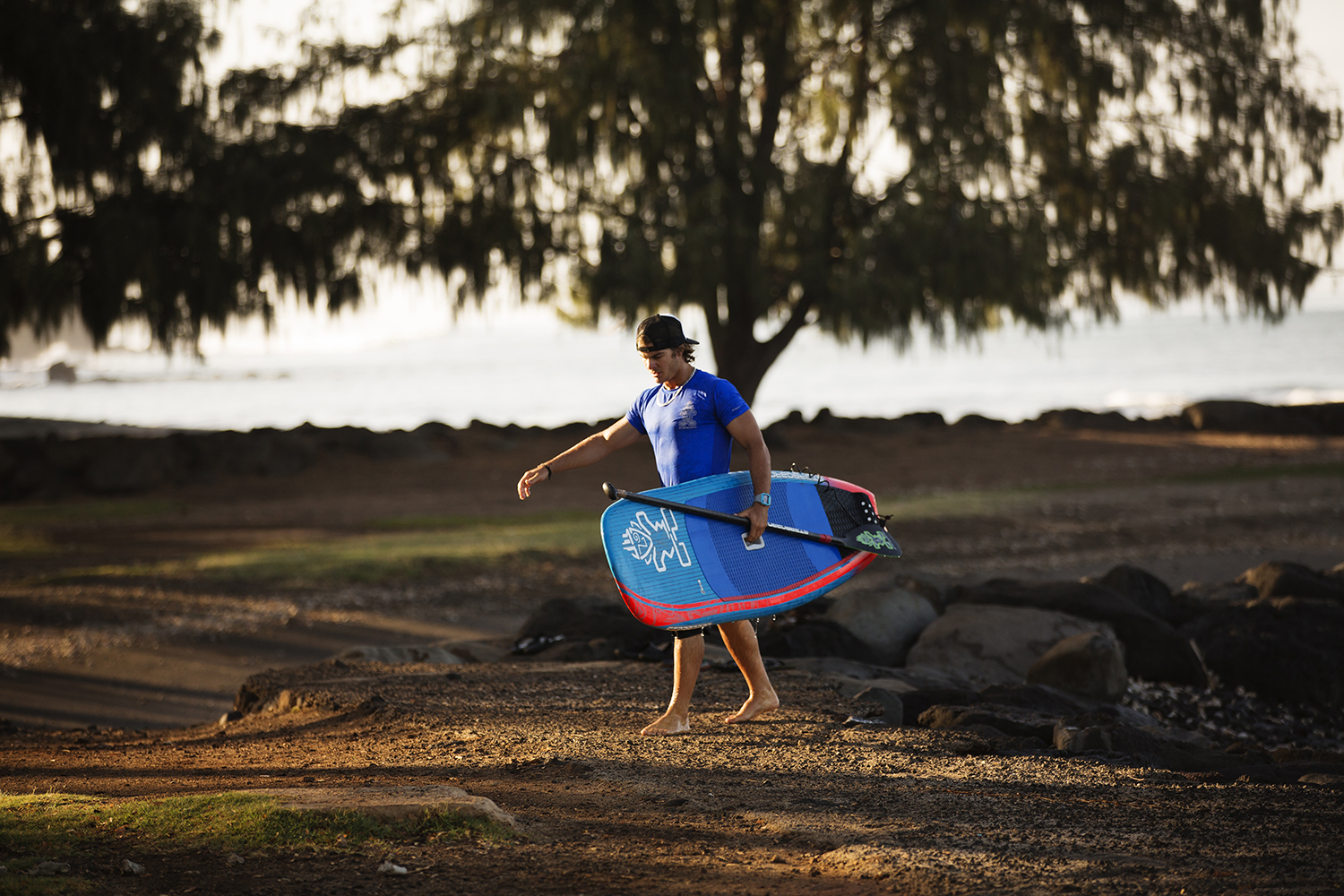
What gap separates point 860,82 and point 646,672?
11548 mm

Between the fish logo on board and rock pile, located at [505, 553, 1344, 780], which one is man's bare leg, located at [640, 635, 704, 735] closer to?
the fish logo on board

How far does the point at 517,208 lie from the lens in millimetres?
16094

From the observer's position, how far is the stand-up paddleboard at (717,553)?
515 centimetres

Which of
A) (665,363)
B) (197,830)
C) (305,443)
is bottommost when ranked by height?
(197,830)

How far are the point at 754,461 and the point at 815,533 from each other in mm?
802

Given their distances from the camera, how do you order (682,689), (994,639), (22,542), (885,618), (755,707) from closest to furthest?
(682,689) < (755,707) < (994,639) < (885,618) < (22,542)

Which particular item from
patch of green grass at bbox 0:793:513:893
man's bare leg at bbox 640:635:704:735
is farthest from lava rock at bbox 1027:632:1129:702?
patch of green grass at bbox 0:793:513:893

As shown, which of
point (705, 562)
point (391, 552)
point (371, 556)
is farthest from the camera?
point (391, 552)

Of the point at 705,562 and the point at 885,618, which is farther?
the point at 885,618

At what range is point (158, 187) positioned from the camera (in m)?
15.8

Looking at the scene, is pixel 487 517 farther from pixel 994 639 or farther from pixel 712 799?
pixel 712 799

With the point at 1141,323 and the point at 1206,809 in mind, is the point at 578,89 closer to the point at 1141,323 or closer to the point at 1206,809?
the point at 1206,809

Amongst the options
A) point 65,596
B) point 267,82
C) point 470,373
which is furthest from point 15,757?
point 470,373

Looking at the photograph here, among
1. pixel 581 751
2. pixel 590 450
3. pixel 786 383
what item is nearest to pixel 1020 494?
pixel 590 450
